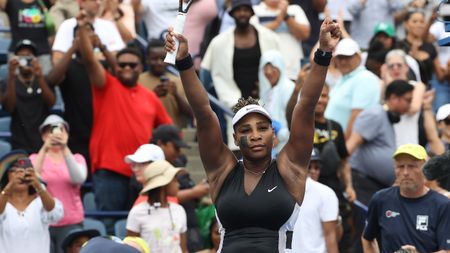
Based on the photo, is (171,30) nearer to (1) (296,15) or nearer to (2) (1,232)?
(2) (1,232)

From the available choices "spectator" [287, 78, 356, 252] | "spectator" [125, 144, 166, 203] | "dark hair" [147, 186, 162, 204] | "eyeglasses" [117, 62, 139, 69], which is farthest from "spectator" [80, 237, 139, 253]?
"eyeglasses" [117, 62, 139, 69]

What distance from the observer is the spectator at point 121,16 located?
669 inches

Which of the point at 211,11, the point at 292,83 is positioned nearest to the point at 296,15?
the point at 211,11

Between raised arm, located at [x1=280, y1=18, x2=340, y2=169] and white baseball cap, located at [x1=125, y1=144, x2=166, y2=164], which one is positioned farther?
white baseball cap, located at [x1=125, y1=144, x2=166, y2=164]

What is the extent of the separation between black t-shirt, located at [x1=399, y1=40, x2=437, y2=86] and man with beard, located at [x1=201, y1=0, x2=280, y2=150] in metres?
2.57

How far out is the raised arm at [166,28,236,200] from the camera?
8.16 m

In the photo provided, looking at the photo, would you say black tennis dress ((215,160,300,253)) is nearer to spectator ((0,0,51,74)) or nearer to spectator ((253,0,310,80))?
spectator ((0,0,51,74))

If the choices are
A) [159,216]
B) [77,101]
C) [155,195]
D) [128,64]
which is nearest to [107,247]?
[159,216]

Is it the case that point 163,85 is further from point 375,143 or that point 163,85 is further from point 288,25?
point 288,25

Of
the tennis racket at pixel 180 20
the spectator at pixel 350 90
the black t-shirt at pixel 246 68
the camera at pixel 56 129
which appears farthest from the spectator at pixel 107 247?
the black t-shirt at pixel 246 68

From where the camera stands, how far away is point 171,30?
8.11m

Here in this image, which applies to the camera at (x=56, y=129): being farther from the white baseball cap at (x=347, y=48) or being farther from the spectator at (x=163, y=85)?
the white baseball cap at (x=347, y=48)

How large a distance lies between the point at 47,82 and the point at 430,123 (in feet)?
14.2

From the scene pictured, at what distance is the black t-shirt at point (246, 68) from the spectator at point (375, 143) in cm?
187
